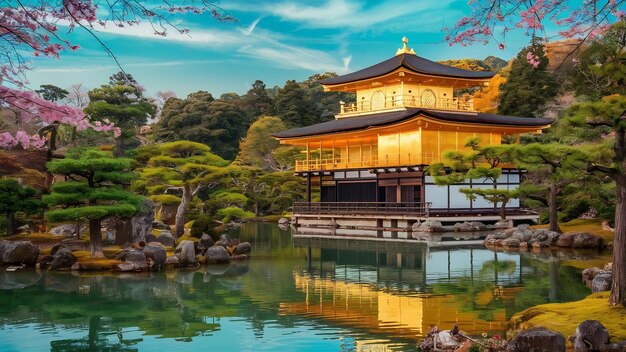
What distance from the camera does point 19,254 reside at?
19.2m

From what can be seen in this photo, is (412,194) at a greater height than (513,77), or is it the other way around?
(513,77)

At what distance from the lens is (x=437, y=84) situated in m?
38.1

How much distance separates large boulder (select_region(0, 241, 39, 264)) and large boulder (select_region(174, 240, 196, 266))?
4.30 metres

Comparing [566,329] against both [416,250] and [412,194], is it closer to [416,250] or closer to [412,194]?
[416,250]

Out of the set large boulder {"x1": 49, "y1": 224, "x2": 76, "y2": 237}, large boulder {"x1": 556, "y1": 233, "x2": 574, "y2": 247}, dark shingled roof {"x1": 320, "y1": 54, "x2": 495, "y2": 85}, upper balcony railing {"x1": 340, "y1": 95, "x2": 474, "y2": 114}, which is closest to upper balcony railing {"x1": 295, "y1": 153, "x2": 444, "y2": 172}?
upper balcony railing {"x1": 340, "y1": 95, "x2": 474, "y2": 114}

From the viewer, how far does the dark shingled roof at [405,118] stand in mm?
32125

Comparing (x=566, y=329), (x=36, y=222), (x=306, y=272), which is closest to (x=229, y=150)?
(x=36, y=222)

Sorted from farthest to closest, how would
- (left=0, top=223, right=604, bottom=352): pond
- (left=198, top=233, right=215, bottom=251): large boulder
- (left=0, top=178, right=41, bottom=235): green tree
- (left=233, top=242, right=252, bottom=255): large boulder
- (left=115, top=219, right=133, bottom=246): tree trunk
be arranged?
(left=233, top=242, right=252, bottom=255): large boulder → (left=115, top=219, right=133, bottom=246): tree trunk → (left=198, top=233, right=215, bottom=251): large boulder → (left=0, top=178, right=41, bottom=235): green tree → (left=0, top=223, right=604, bottom=352): pond

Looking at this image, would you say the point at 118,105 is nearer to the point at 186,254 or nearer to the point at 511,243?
the point at 186,254

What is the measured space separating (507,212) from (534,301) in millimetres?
19894

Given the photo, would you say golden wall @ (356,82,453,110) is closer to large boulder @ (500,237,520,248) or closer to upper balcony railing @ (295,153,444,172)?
upper balcony railing @ (295,153,444,172)

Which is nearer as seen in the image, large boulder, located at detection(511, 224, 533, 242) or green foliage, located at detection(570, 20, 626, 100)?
green foliage, located at detection(570, 20, 626, 100)

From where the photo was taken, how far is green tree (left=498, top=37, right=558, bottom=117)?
43.5m

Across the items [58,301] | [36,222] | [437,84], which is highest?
[437,84]
